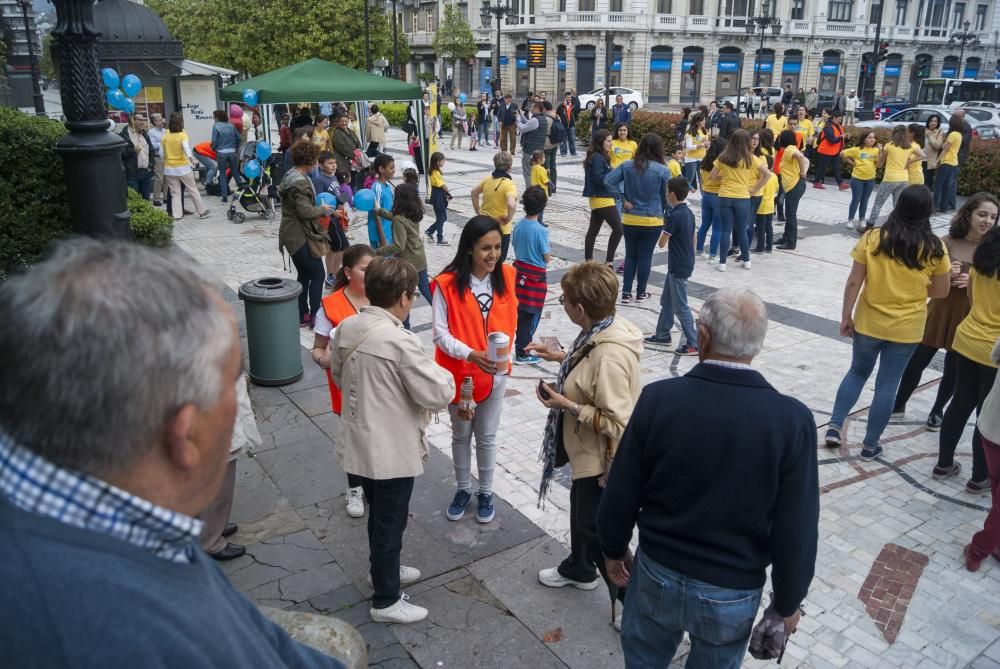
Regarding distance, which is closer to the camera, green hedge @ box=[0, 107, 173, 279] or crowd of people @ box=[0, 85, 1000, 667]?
crowd of people @ box=[0, 85, 1000, 667]

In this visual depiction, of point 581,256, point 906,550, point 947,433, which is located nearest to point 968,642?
point 906,550

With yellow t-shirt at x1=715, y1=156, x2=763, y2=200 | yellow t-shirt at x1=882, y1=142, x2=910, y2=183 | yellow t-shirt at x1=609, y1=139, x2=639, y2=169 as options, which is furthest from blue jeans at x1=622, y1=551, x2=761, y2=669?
yellow t-shirt at x1=882, y1=142, x2=910, y2=183

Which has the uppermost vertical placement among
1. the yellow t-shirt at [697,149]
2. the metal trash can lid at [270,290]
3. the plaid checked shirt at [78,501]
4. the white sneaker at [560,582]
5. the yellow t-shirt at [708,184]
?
the plaid checked shirt at [78,501]

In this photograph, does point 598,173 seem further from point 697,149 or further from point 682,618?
point 682,618

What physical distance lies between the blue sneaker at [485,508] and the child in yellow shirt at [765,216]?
7755 mm

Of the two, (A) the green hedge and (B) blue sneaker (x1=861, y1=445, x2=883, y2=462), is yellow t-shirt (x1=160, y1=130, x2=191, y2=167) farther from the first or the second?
(B) blue sneaker (x1=861, y1=445, x2=883, y2=462)

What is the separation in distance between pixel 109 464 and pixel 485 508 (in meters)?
3.78

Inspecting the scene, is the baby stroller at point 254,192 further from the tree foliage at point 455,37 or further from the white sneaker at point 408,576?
the tree foliage at point 455,37

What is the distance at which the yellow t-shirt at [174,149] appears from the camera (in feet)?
43.7

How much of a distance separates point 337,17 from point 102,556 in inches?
1561

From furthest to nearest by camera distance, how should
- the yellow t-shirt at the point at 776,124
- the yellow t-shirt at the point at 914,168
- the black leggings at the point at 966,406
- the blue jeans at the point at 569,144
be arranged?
the blue jeans at the point at 569,144
the yellow t-shirt at the point at 776,124
the yellow t-shirt at the point at 914,168
the black leggings at the point at 966,406

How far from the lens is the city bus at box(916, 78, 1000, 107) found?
33125 mm

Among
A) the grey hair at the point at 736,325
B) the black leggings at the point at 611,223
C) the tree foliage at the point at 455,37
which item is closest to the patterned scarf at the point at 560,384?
the grey hair at the point at 736,325

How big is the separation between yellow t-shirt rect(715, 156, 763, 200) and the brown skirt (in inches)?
178
